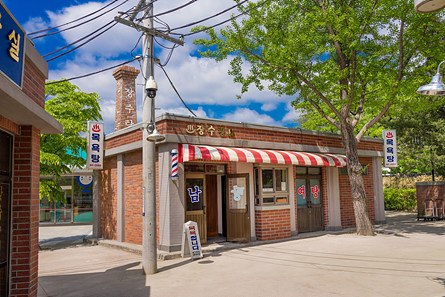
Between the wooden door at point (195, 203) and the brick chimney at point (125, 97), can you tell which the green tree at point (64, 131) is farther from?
the wooden door at point (195, 203)

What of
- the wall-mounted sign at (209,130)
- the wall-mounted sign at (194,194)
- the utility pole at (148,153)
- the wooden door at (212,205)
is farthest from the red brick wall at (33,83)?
the wooden door at (212,205)

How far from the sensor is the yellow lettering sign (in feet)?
15.7

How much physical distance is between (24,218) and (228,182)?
7.47 m

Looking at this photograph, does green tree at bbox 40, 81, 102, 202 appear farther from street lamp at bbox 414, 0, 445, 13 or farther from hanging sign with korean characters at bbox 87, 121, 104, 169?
street lamp at bbox 414, 0, 445, 13

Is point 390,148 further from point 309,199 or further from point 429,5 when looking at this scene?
point 429,5

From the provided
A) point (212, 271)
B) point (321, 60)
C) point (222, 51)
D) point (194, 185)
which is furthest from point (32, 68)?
point (321, 60)

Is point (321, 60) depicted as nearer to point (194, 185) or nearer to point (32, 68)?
point (194, 185)

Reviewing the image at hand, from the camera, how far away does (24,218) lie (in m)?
6.03

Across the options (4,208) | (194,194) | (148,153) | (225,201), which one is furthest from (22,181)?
(225,201)

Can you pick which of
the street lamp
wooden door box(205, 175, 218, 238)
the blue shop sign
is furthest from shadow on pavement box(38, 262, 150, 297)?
the street lamp

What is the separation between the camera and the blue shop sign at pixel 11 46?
14.9ft

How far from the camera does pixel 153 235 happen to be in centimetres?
891

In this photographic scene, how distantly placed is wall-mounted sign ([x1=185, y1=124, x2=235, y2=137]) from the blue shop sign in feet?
22.0

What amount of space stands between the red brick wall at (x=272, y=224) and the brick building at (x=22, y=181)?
7930mm
